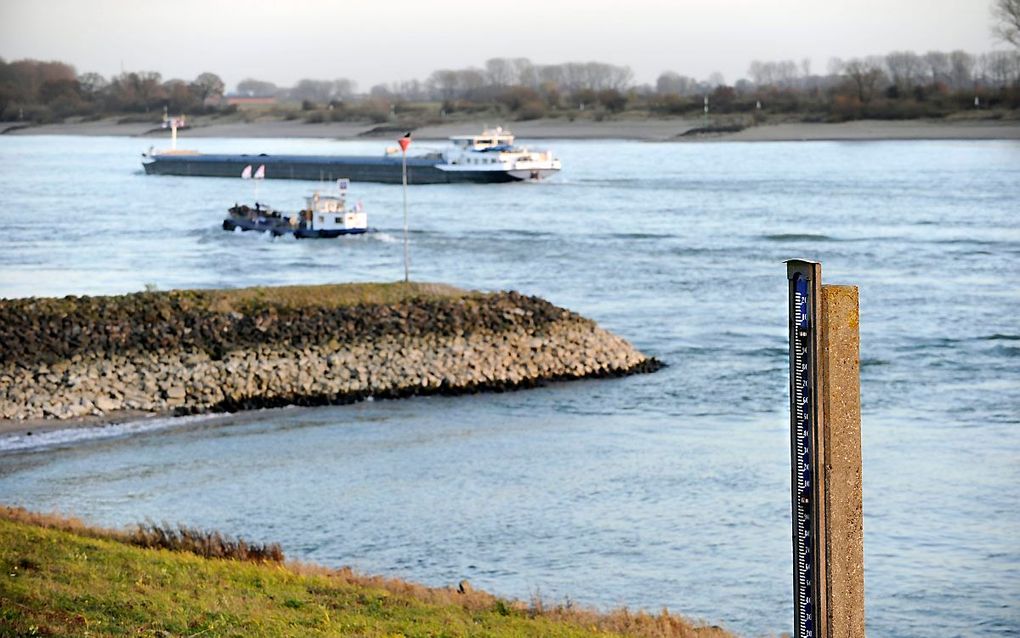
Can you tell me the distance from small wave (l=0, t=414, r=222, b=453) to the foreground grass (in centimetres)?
837

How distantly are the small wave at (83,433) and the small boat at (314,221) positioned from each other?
28.5m

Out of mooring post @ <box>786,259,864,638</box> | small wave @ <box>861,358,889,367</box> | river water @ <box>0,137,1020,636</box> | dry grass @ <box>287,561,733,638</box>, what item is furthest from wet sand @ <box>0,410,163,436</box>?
mooring post @ <box>786,259,864,638</box>

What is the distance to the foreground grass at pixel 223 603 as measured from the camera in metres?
9.33

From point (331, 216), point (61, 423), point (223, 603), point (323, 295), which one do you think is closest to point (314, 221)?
point (331, 216)

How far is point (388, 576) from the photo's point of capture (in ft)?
48.8

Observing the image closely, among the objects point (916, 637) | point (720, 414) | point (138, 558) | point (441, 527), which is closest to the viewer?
point (138, 558)

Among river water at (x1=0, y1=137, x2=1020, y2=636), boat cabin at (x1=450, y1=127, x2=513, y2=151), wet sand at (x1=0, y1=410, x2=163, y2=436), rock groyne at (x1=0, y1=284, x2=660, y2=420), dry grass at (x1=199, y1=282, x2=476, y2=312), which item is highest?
→ boat cabin at (x1=450, y1=127, x2=513, y2=151)

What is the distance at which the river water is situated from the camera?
50.5 feet

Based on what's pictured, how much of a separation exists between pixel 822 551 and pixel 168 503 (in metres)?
12.2

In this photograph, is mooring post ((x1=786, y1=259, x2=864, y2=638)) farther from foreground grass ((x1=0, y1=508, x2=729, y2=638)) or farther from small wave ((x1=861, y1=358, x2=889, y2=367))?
small wave ((x1=861, y1=358, x2=889, y2=367))

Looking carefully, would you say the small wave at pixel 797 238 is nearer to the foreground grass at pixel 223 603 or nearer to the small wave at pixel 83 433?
the small wave at pixel 83 433

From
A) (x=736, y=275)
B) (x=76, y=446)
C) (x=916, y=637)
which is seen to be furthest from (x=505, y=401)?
(x=736, y=275)

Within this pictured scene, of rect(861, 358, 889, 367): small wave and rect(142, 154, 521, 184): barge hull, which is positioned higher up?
rect(142, 154, 521, 184): barge hull

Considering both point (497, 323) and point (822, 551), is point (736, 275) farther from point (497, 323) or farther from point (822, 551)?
point (822, 551)
